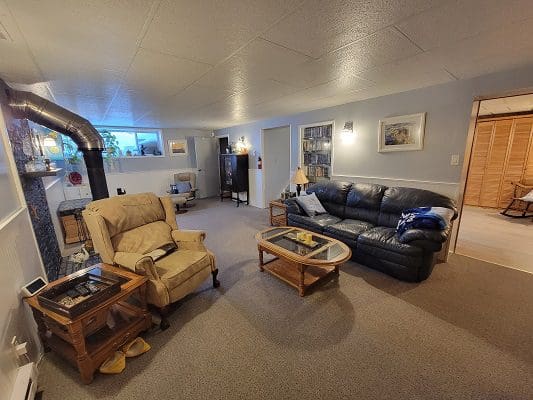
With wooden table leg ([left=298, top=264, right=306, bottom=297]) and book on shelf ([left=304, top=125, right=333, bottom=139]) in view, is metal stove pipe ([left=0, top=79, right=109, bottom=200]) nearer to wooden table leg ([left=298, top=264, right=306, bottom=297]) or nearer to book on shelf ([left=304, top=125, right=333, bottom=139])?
wooden table leg ([left=298, top=264, right=306, bottom=297])

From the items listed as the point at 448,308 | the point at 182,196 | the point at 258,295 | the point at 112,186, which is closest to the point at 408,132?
the point at 448,308

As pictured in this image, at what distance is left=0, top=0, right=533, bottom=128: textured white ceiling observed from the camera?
122 cm

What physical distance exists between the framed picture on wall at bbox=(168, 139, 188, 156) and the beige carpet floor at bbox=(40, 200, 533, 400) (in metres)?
5.24

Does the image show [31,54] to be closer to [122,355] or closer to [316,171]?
[122,355]

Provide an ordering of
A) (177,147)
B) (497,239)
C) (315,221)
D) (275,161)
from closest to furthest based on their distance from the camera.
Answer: (315,221), (497,239), (275,161), (177,147)

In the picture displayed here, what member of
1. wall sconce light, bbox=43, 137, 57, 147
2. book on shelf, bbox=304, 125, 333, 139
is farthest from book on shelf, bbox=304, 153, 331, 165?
wall sconce light, bbox=43, 137, 57, 147

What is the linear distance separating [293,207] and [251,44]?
2484 mm

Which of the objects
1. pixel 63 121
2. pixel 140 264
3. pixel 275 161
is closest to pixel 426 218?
pixel 140 264

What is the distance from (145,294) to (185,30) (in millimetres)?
1905

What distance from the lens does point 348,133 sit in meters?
3.78

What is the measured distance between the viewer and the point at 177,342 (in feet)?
5.63

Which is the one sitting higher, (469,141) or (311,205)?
(469,141)

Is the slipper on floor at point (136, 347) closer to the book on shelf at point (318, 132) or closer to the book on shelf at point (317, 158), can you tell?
the book on shelf at point (317, 158)

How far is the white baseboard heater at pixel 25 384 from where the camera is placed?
46.9 inches
